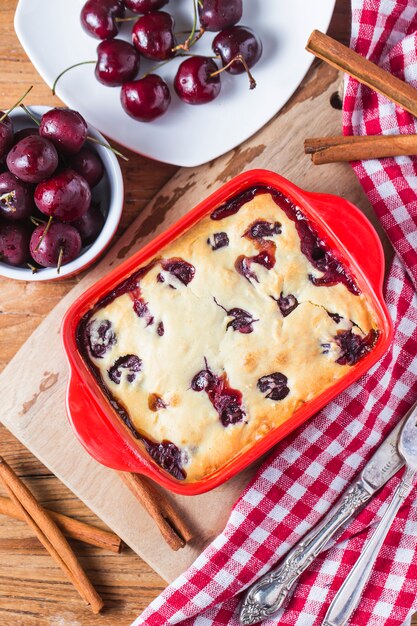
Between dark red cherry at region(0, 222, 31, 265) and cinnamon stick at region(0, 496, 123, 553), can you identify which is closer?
dark red cherry at region(0, 222, 31, 265)

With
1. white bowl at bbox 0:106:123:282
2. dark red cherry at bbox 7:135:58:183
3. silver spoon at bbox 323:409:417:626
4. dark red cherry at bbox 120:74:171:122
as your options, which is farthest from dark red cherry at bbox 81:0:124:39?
silver spoon at bbox 323:409:417:626

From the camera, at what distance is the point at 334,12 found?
78.7 inches

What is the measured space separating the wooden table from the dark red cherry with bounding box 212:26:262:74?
0.91ft

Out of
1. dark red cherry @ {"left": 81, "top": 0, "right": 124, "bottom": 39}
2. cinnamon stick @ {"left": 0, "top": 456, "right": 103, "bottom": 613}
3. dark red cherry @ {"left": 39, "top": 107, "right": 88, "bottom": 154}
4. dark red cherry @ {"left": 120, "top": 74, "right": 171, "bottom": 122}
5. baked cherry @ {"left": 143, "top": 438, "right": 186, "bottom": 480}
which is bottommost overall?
cinnamon stick @ {"left": 0, "top": 456, "right": 103, "bottom": 613}

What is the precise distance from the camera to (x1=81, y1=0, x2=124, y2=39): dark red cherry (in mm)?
1863

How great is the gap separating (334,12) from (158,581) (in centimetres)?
166

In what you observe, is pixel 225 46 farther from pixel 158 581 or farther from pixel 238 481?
pixel 158 581

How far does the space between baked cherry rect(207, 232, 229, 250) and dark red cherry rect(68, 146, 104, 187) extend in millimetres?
335

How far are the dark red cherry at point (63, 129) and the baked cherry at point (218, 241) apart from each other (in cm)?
39

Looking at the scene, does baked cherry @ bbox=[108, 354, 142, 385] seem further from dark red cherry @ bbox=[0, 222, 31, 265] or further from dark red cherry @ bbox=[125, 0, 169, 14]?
dark red cherry @ bbox=[125, 0, 169, 14]

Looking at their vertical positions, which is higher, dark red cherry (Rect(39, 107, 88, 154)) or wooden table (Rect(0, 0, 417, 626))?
dark red cherry (Rect(39, 107, 88, 154))

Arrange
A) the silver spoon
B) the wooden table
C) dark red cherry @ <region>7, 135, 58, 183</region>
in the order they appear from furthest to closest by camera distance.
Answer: the wooden table
the silver spoon
dark red cherry @ <region>7, 135, 58, 183</region>

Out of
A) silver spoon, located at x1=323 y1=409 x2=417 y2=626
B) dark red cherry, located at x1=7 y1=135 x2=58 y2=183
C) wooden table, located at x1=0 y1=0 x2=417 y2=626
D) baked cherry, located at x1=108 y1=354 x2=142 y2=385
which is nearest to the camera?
dark red cherry, located at x1=7 y1=135 x2=58 y2=183

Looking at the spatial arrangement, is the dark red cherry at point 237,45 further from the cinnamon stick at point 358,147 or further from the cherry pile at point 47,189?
the cherry pile at point 47,189
